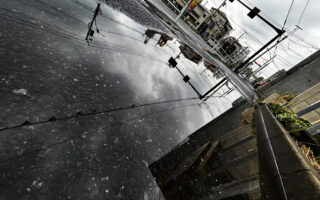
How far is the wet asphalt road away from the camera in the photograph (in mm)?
3434

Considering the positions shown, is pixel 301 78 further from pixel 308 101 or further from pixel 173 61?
pixel 173 61

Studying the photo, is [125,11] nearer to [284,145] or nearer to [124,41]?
[124,41]

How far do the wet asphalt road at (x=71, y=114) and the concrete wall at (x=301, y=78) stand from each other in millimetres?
6854

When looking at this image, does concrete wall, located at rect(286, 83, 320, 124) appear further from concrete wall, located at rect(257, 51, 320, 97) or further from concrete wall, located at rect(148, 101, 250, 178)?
concrete wall, located at rect(257, 51, 320, 97)

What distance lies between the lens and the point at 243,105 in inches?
310

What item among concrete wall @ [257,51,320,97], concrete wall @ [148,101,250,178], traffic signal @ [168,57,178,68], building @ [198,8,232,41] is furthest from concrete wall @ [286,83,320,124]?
building @ [198,8,232,41]

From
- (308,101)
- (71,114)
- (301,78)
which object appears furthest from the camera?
(301,78)

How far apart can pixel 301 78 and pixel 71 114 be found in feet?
40.7

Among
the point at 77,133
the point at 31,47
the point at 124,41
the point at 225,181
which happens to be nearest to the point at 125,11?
the point at 124,41

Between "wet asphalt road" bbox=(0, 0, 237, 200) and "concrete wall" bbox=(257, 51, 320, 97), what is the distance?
685 centimetres

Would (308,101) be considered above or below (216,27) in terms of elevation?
below

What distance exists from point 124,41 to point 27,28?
6.47 metres

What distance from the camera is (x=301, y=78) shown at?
8367 mm

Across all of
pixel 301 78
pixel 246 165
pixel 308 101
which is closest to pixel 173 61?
pixel 301 78
